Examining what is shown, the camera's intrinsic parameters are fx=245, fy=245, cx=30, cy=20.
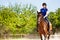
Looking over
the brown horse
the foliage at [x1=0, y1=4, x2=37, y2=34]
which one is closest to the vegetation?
the foliage at [x1=0, y1=4, x2=37, y2=34]

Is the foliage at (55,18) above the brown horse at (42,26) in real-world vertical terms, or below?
below

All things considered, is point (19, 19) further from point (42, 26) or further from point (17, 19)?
point (42, 26)

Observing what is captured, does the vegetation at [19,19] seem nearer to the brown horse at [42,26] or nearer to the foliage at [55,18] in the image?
the foliage at [55,18]

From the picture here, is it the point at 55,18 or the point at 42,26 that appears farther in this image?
the point at 55,18

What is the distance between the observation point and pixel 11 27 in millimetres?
12195

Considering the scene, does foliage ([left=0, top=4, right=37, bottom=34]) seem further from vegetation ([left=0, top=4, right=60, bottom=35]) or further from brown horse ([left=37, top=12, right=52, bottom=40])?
brown horse ([left=37, top=12, right=52, bottom=40])

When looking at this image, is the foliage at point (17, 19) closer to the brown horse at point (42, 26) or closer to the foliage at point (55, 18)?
the foliage at point (55, 18)

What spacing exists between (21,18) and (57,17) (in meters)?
1.90

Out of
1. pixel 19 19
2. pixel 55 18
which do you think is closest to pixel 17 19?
pixel 19 19

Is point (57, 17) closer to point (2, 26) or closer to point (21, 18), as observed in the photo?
point (21, 18)

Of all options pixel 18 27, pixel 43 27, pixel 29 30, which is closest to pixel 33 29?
pixel 29 30

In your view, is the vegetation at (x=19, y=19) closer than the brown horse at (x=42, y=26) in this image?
No

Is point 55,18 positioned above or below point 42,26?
below

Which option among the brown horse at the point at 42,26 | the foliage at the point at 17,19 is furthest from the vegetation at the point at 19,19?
the brown horse at the point at 42,26
